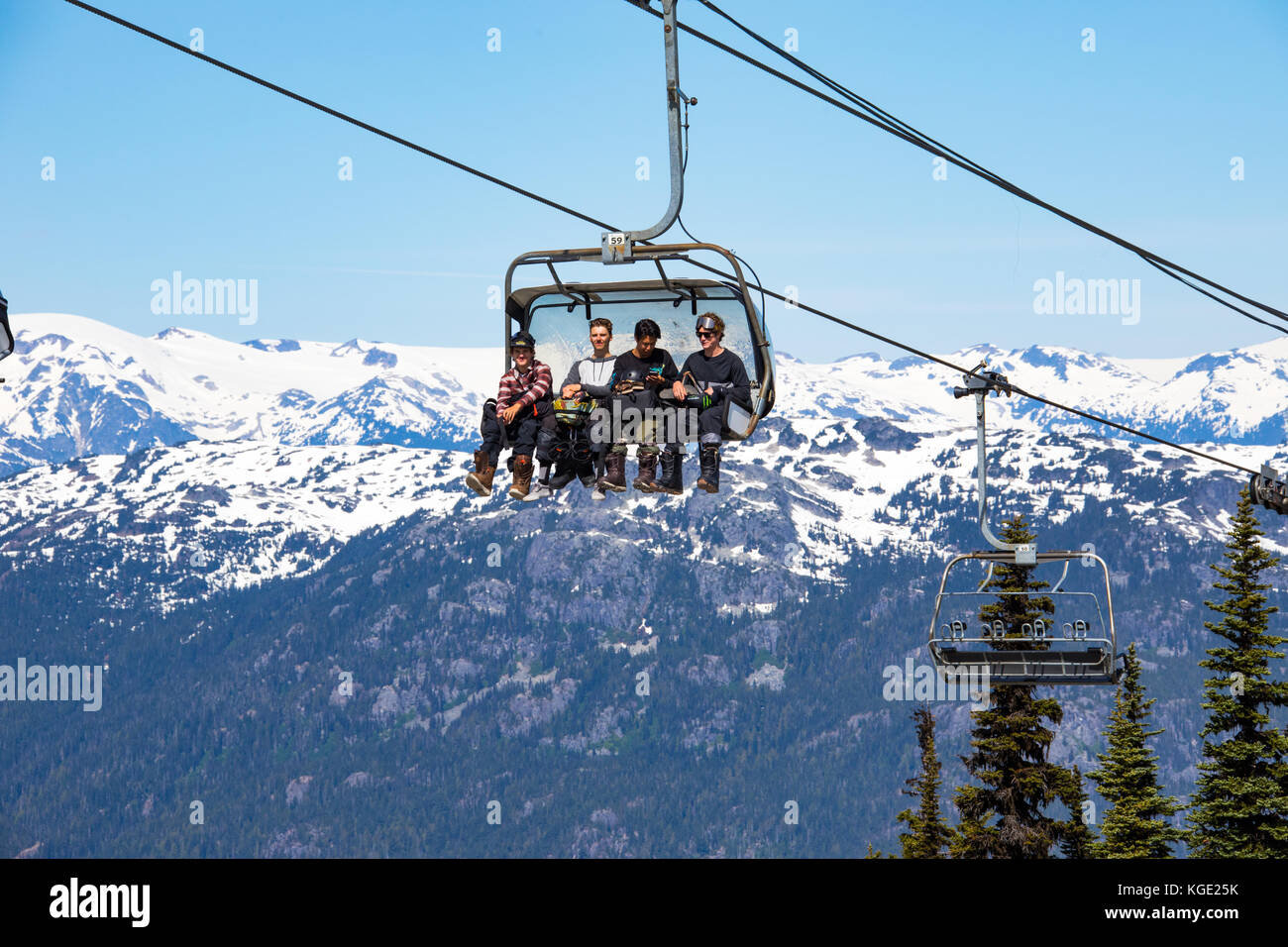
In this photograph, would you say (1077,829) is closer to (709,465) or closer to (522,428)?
(709,465)

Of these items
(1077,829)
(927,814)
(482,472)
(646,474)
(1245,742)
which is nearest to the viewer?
(482,472)

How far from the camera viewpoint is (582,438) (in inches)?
975

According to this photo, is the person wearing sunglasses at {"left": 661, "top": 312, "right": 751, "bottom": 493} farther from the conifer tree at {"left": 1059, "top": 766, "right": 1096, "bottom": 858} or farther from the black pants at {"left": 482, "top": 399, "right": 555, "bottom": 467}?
the conifer tree at {"left": 1059, "top": 766, "right": 1096, "bottom": 858}

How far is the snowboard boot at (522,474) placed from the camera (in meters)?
24.3

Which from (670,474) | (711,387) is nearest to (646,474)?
(670,474)

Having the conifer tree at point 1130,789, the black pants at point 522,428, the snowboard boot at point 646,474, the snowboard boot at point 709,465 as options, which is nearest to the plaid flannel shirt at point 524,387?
the black pants at point 522,428

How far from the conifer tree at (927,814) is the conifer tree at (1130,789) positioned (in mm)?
7418

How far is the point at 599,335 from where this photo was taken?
24969 millimetres

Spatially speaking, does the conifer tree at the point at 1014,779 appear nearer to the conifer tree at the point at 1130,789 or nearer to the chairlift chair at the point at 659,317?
the conifer tree at the point at 1130,789

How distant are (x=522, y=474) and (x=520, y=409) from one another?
39.6 inches
